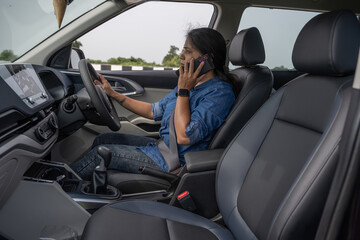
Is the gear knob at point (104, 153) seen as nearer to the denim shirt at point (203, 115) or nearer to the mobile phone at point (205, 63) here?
the denim shirt at point (203, 115)

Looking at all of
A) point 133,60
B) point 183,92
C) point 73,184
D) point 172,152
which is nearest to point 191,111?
point 183,92

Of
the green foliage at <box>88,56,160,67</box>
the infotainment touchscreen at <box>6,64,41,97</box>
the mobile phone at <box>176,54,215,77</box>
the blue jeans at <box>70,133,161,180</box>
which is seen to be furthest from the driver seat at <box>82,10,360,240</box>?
the green foliage at <box>88,56,160,67</box>

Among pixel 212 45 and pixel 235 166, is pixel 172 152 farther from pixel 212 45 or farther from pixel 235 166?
pixel 212 45

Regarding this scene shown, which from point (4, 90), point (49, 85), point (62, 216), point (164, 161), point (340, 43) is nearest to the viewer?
point (340, 43)

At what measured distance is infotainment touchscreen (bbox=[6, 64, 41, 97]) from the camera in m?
1.33

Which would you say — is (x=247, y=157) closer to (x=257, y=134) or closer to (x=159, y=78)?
(x=257, y=134)

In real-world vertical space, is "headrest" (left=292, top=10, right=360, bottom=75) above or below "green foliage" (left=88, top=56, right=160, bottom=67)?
above

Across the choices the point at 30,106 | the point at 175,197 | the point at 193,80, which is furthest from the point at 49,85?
the point at 175,197

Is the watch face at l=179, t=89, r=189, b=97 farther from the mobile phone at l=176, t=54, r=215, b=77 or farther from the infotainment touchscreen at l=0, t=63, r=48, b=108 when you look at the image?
the infotainment touchscreen at l=0, t=63, r=48, b=108

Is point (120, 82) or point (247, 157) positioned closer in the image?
point (247, 157)

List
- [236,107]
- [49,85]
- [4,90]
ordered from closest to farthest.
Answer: [4,90] → [236,107] → [49,85]

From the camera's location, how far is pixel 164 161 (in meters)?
1.79

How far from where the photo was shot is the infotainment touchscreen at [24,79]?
4.35 ft

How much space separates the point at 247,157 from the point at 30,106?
36.2 inches
